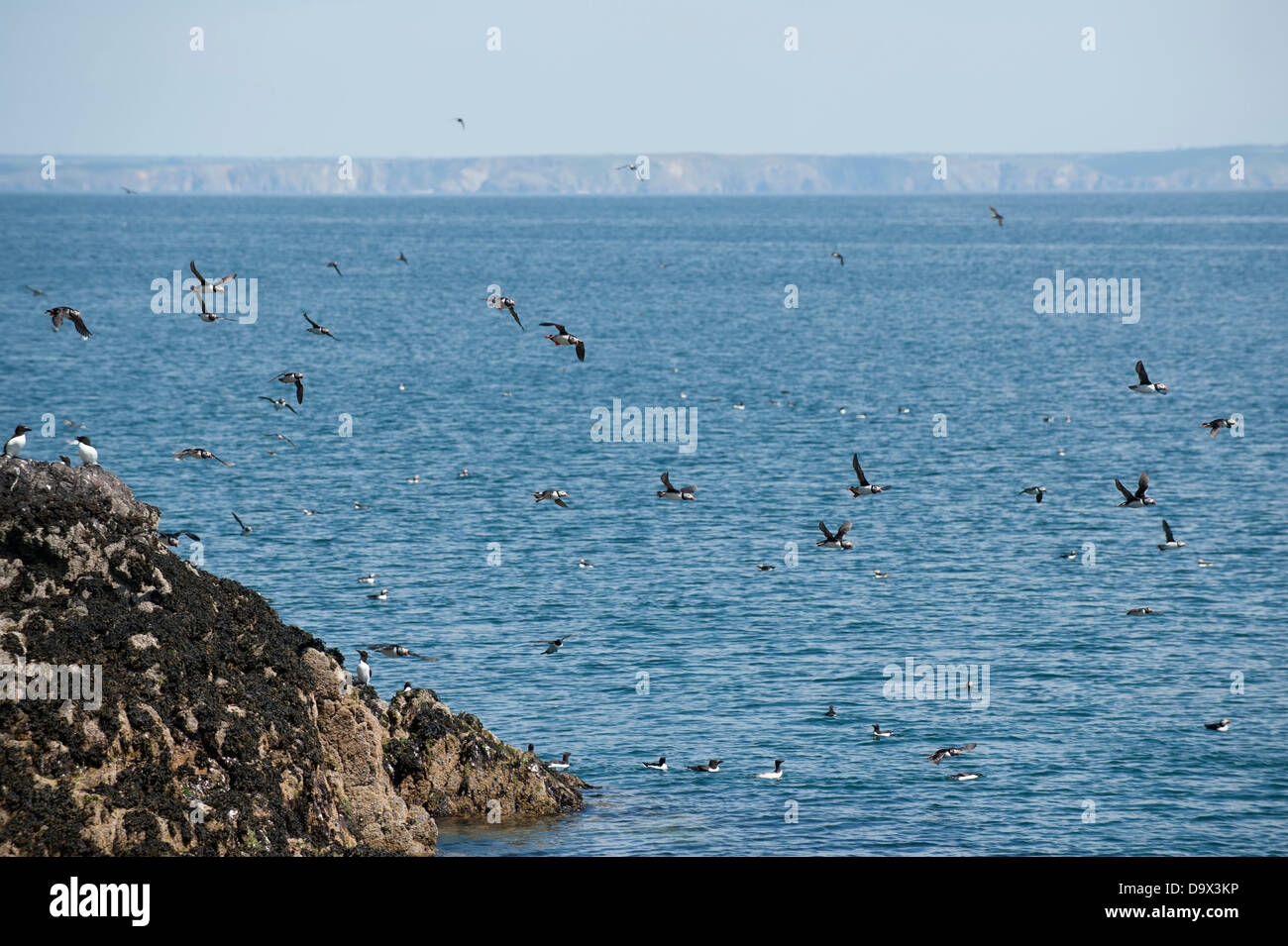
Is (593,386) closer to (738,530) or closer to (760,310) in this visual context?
(738,530)

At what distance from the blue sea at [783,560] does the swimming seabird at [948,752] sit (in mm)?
406

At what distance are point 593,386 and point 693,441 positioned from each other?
72.9ft

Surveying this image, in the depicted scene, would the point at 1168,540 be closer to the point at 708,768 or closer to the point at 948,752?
the point at 948,752

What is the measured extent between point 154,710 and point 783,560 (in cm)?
4067

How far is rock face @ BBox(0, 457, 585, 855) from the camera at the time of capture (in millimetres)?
17719

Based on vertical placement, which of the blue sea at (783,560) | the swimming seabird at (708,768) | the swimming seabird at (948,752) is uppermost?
the blue sea at (783,560)

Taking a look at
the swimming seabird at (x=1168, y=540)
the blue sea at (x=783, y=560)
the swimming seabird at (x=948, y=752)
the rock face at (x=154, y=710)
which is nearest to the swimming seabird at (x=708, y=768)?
the blue sea at (x=783, y=560)

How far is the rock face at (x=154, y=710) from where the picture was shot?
17719mm

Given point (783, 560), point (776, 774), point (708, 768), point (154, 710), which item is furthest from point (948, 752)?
point (154, 710)

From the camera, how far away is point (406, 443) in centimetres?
8269

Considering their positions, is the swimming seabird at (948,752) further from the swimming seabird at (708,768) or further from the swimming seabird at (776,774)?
the swimming seabird at (708,768)

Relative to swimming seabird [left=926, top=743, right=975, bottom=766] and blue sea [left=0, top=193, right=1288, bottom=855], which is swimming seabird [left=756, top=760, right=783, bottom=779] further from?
swimming seabird [left=926, top=743, right=975, bottom=766]

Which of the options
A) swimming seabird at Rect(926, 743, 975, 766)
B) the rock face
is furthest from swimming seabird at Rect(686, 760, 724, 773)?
the rock face
